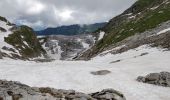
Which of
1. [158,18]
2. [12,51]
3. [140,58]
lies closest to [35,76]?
[140,58]

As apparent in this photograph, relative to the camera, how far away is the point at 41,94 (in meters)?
35.0

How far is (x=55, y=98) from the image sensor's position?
35094mm

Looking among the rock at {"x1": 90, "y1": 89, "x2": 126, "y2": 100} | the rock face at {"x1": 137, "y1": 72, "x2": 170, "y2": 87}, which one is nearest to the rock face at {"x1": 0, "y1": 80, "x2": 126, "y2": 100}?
the rock at {"x1": 90, "y1": 89, "x2": 126, "y2": 100}

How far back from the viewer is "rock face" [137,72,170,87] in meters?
43.5

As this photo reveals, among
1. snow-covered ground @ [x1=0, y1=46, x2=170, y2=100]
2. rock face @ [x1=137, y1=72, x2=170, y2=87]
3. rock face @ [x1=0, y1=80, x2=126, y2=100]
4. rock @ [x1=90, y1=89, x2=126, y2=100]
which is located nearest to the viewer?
rock face @ [x1=0, y1=80, x2=126, y2=100]

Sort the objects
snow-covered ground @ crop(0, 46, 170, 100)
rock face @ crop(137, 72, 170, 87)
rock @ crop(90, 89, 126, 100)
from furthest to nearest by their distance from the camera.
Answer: rock face @ crop(137, 72, 170, 87) → snow-covered ground @ crop(0, 46, 170, 100) → rock @ crop(90, 89, 126, 100)

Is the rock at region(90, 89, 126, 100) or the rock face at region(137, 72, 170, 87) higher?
the rock face at region(137, 72, 170, 87)

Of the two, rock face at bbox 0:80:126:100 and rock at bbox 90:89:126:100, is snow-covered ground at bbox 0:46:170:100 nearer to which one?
rock at bbox 90:89:126:100

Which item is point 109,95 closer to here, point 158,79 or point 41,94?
point 41,94

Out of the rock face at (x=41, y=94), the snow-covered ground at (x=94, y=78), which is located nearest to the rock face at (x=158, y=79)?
the snow-covered ground at (x=94, y=78)

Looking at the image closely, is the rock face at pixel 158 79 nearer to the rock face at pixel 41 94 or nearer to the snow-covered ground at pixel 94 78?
the snow-covered ground at pixel 94 78

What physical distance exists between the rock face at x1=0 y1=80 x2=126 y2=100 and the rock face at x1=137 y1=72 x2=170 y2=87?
799cm

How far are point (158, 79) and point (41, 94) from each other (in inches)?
651

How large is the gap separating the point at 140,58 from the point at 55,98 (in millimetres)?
31180
